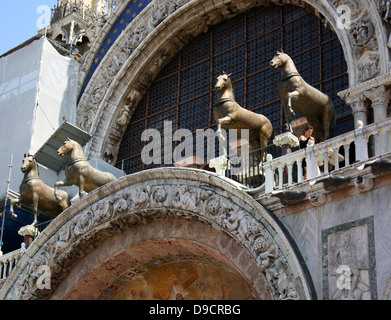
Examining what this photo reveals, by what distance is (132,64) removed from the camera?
23094 millimetres

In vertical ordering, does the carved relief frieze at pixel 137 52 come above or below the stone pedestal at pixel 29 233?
above

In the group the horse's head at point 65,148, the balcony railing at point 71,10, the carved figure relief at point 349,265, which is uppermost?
the balcony railing at point 71,10

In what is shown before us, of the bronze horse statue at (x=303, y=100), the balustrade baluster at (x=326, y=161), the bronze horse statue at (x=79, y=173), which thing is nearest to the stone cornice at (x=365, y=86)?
the bronze horse statue at (x=303, y=100)

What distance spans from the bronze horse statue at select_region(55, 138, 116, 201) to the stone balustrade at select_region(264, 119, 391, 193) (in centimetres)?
498

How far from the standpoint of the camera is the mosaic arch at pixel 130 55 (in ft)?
73.3

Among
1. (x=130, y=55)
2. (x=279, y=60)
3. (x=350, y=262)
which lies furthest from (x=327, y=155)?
(x=130, y=55)

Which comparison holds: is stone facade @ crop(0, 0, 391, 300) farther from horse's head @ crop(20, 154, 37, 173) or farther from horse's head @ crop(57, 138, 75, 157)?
horse's head @ crop(20, 154, 37, 173)

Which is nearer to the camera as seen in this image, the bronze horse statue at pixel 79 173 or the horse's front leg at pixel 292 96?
the horse's front leg at pixel 292 96

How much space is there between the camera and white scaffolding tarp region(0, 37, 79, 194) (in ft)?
75.4

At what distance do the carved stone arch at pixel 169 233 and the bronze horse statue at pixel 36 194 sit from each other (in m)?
2.08

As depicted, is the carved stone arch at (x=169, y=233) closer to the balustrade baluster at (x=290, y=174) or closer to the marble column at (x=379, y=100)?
the balustrade baluster at (x=290, y=174)

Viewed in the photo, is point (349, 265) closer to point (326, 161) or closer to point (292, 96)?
point (326, 161)

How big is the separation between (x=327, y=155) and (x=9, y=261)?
24.6ft
